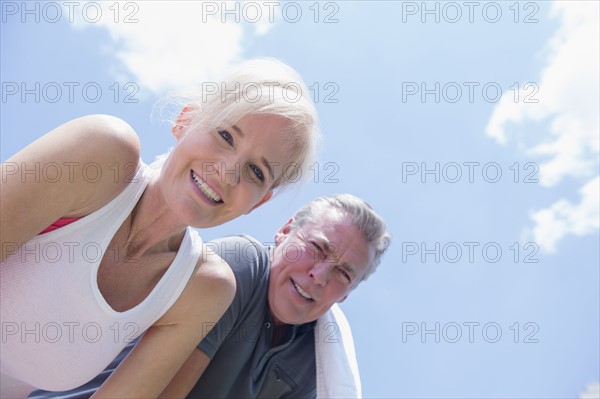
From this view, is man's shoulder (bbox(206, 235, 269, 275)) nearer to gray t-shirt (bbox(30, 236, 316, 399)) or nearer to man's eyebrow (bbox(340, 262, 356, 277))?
gray t-shirt (bbox(30, 236, 316, 399))

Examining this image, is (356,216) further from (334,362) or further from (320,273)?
(334,362)

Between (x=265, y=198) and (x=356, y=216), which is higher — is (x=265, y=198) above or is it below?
below

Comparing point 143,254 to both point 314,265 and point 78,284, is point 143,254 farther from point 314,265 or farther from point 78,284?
point 314,265

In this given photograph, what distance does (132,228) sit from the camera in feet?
5.50

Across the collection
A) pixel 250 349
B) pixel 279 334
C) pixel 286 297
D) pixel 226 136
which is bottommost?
pixel 250 349

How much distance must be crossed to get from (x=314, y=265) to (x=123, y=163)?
56.2 inches

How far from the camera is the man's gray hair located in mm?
2887

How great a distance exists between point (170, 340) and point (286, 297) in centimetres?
92

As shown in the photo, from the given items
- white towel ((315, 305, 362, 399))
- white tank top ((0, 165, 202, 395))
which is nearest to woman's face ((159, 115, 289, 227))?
white tank top ((0, 165, 202, 395))

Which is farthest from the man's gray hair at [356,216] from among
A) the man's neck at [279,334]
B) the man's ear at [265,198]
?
the man's ear at [265,198]

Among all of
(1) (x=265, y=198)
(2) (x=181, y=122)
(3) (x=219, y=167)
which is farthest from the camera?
(1) (x=265, y=198)

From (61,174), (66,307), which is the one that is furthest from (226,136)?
(66,307)

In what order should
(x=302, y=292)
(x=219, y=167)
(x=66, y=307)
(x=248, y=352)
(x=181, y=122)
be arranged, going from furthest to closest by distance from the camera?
(x=302, y=292)
(x=248, y=352)
(x=181, y=122)
(x=219, y=167)
(x=66, y=307)

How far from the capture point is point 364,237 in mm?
2877
